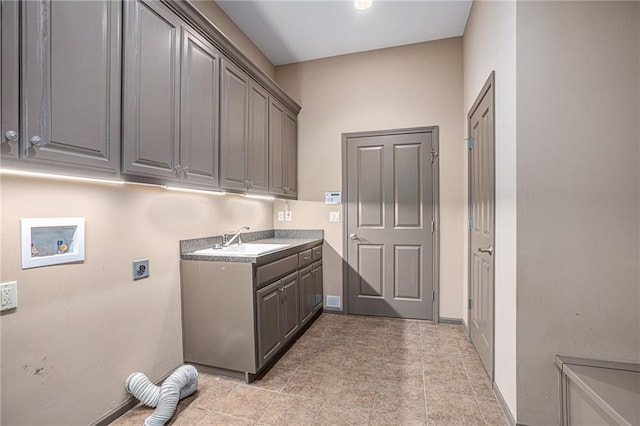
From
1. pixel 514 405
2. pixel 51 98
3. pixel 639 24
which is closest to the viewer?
pixel 51 98

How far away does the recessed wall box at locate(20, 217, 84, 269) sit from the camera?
1325 mm

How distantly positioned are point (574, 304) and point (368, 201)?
7.17ft

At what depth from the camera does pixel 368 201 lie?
3486 millimetres

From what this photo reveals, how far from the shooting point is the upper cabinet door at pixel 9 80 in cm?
104

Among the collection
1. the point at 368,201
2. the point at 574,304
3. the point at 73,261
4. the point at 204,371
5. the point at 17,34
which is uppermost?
the point at 17,34

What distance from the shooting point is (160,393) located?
1751 mm

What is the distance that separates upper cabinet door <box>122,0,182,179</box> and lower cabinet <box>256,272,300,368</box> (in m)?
1.12

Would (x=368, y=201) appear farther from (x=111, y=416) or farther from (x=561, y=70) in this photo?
(x=111, y=416)

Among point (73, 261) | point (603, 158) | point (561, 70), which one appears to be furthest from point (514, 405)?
point (73, 261)

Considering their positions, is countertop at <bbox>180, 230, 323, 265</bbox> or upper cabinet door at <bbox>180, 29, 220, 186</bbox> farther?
countertop at <bbox>180, 230, 323, 265</bbox>

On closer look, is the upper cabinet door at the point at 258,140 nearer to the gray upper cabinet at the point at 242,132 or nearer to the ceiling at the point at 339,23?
the gray upper cabinet at the point at 242,132

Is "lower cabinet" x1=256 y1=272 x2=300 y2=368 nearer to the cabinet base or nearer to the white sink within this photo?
the cabinet base

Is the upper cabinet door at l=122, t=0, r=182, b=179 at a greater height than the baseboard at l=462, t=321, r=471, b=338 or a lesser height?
greater

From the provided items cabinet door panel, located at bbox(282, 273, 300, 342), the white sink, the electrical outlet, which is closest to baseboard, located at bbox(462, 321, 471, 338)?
cabinet door panel, located at bbox(282, 273, 300, 342)
